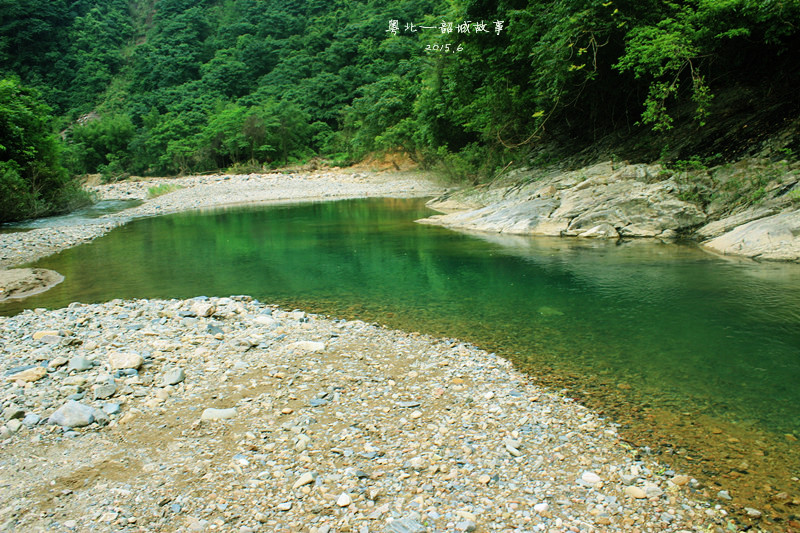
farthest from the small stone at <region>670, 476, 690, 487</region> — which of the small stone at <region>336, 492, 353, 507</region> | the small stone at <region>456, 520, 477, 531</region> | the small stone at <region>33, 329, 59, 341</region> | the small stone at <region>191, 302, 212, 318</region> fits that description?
the small stone at <region>33, 329, 59, 341</region>

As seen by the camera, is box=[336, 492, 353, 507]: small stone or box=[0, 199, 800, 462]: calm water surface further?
box=[0, 199, 800, 462]: calm water surface

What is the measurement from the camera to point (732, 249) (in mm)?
10391

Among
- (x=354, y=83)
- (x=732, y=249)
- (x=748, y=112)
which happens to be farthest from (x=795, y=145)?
(x=354, y=83)

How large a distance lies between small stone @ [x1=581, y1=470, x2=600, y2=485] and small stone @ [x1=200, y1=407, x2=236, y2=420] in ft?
10.00

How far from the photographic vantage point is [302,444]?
158 inches

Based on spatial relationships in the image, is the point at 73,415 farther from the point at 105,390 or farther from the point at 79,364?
the point at 79,364

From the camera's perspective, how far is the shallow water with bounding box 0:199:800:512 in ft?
17.0

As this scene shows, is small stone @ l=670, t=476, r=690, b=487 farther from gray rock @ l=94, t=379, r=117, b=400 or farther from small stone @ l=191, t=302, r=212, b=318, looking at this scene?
small stone @ l=191, t=302, r=212, b=318

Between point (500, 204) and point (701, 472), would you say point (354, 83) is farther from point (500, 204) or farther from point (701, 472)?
point (701, 472)

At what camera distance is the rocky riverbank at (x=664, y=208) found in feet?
33.7

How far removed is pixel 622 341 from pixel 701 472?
2788mm

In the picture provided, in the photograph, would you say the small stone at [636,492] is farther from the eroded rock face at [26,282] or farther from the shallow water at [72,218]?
the shallow water at [72,218]

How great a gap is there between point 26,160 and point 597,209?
22.2 meters

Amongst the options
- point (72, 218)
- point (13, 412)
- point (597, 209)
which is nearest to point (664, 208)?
point (597, 209)
